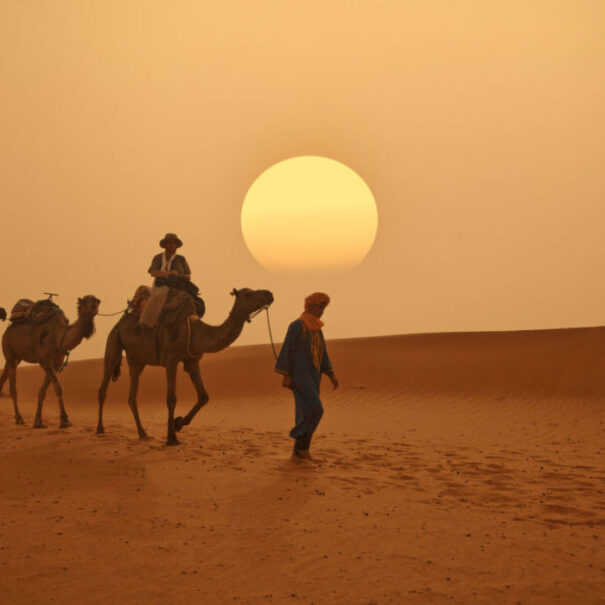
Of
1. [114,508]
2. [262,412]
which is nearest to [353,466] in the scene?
[114,508]

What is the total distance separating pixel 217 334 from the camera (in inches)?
444

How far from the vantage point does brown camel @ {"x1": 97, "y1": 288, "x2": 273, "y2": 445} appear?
10977 millimetres

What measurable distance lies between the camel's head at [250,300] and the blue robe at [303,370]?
717mm

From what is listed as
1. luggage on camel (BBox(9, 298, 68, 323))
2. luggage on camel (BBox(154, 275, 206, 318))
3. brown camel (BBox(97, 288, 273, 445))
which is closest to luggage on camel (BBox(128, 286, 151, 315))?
brown camel (BBox(97, 288, 273, 445))

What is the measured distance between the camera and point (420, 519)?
7.38m

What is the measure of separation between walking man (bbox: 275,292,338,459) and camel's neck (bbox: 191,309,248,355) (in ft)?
3.66

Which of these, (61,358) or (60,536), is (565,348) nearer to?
(61,358)

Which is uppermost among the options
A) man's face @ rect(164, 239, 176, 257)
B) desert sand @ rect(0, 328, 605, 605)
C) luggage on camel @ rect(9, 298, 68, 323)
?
man's face @ rect(164, 239, 176, 257)

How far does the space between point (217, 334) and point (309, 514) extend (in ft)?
14.2

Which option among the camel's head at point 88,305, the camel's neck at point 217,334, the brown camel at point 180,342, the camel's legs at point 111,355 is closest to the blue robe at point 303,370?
the brown camel at point 180,342

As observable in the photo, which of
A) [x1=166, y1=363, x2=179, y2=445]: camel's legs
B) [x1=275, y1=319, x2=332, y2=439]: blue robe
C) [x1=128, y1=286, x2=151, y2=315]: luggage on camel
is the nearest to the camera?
[x1=275, y1=319, x2=332, y2=439]: blue robe

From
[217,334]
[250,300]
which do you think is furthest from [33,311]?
[250,300]

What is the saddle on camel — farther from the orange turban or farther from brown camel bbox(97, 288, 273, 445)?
the orange turban

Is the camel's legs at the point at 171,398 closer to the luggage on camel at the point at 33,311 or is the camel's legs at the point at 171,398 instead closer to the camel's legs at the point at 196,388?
the camel's legs at the point at 196,388
